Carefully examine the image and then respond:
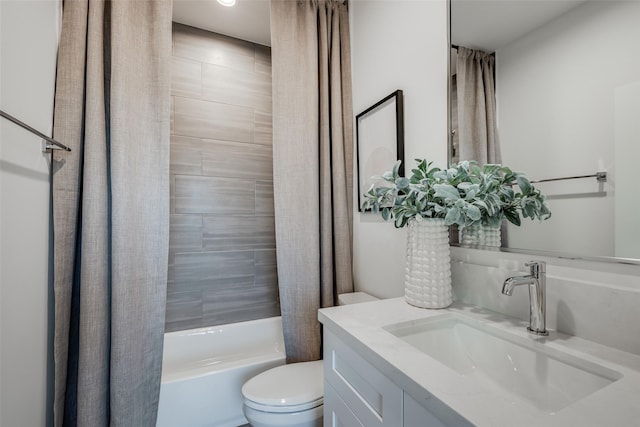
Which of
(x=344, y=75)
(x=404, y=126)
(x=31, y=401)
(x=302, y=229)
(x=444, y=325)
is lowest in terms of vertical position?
(x=31, y=401)

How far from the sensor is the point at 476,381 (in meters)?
0.57

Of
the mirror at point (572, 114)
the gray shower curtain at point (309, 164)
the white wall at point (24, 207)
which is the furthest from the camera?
the gray shower curtain at point (309, 164)

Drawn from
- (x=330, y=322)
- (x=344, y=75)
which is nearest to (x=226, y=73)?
(x=344, y=75)

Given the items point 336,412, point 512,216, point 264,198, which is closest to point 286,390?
point 336,412

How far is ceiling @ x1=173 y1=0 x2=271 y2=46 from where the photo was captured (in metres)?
1.84

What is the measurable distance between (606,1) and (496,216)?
61cm

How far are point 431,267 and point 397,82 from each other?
969 mm

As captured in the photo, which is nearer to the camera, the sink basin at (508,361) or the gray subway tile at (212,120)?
the sink basin at (508,361)

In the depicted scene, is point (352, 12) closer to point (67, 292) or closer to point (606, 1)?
point (606, 1)

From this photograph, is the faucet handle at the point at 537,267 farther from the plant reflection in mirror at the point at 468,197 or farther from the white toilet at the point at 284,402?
the white toilet at the point at 284,402

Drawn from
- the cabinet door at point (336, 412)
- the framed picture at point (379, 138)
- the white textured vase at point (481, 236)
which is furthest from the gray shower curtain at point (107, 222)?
the white textured vase at point (481, 236)

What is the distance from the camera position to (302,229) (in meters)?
1.62

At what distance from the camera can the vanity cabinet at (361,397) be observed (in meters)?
0.56

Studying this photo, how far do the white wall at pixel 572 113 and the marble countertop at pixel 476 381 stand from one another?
0.81 ft
